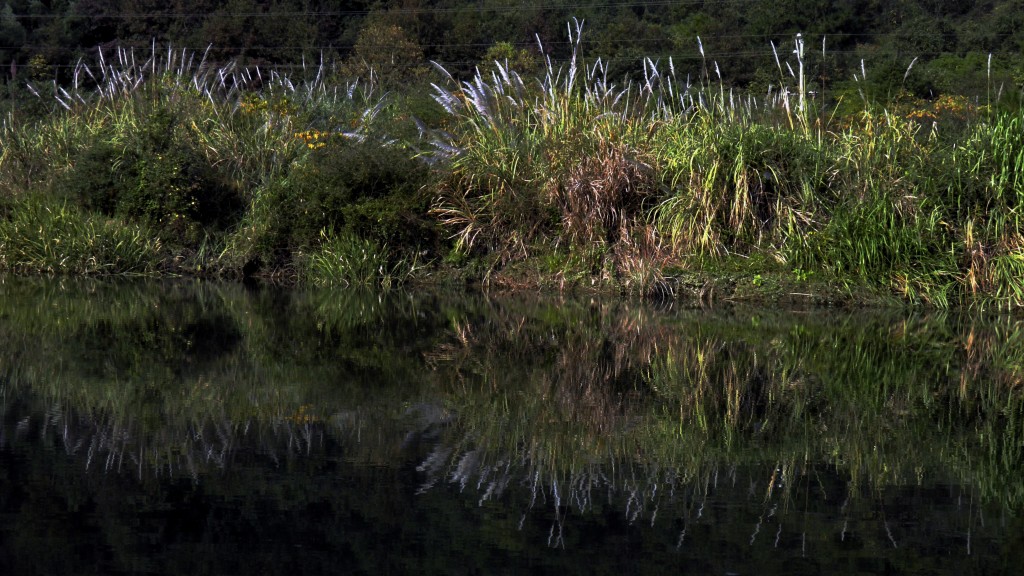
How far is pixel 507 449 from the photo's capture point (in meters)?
7.78

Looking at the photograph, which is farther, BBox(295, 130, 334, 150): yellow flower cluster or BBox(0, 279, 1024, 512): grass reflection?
BBox(295, 130, 334, 150): yellow flower cluster

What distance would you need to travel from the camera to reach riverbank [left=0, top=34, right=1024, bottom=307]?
52.7 feet

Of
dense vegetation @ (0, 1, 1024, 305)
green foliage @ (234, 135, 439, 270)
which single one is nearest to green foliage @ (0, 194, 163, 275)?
dense vegetation @ (0, 1, 1024, 305)

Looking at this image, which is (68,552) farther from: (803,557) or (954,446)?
(954,446)

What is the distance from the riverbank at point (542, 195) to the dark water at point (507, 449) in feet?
8.80

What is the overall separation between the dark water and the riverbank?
268cm

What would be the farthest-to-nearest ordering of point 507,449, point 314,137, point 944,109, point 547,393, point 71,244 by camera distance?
point 944,109, point 314,137, point 71,244, point 547,393, point 507,449

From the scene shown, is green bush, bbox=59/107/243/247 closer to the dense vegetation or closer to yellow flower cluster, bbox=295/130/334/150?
the dense vegetation

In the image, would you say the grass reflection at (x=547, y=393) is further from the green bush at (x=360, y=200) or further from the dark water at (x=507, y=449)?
the green bush at (x=360, y=200)

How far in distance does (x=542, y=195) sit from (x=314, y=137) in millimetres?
4723

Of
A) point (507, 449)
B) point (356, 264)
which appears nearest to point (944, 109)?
point (356, 264)

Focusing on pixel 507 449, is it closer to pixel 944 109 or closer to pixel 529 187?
pixel 529 187

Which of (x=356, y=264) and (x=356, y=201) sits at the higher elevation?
(x=356, y=201)

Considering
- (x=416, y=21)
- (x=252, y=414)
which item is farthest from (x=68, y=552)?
(x=416, y=21)
